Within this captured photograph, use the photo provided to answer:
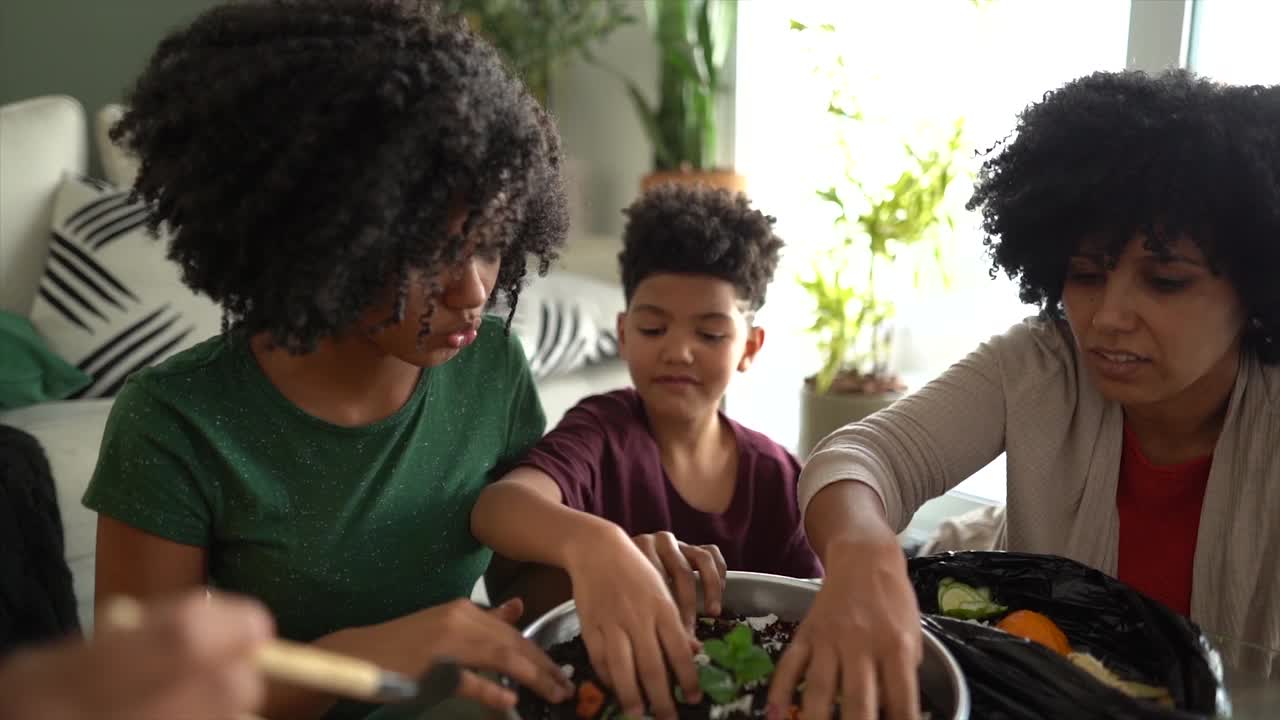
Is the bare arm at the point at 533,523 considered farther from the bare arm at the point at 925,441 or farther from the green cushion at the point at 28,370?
the green cushion at the point at 28,370

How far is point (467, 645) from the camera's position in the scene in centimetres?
77

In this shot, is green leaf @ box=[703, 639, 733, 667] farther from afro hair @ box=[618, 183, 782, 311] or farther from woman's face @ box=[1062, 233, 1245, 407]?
afro hair @ box=[618, 183, 782, 311]

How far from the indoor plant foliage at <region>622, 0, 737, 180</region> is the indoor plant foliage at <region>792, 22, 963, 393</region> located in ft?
1.82

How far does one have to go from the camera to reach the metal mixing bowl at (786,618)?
29.8 inches

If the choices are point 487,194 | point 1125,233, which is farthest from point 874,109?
point 487,194

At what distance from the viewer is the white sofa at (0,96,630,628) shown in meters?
1.98

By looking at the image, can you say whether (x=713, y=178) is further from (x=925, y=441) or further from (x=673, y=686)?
(x=673, y=686)

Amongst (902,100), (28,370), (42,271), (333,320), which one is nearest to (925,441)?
(333,320)

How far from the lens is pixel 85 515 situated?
1.98 meters

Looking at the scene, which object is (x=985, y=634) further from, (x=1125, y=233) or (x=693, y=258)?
(x=693, y=258)

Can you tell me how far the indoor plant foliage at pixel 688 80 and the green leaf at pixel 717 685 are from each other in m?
2.25

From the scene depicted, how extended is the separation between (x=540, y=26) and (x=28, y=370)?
1.88 metres

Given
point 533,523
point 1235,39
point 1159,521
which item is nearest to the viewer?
point 533,523

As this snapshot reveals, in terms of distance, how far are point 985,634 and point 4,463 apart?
67.2 inches
